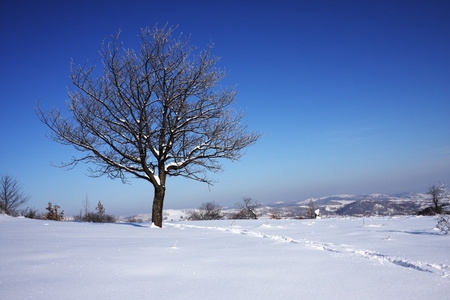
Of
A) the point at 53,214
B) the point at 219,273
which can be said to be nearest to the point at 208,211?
the point at 53,214

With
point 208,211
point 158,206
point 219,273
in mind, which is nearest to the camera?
point 219,273

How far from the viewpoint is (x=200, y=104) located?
8.41 metres

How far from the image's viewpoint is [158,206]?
8.30 m

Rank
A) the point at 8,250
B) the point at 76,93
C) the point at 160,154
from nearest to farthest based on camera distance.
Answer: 1. the point at 8,250
2. the point at 76,93
3. the point at 160,154

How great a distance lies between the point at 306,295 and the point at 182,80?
24.0 feet

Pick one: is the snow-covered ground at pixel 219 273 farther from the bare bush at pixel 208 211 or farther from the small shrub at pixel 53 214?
the bare bush at pixel 208 211

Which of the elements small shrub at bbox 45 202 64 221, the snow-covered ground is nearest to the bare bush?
small shrub at bbox 45 202 64 221

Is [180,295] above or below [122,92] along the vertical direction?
below

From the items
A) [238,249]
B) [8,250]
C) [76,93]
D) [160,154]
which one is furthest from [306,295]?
[76,93]

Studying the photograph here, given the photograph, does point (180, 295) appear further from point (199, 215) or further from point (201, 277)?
point (199, 215)

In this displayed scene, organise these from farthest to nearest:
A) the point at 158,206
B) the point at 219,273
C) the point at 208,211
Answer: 1. the point at 208,211
2. the point at 158,206
3. the point at 219,273

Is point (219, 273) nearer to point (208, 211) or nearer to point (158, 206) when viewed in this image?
point (158, 206)

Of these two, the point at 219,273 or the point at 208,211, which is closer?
the point at 219,273

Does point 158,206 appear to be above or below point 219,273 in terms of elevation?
above
